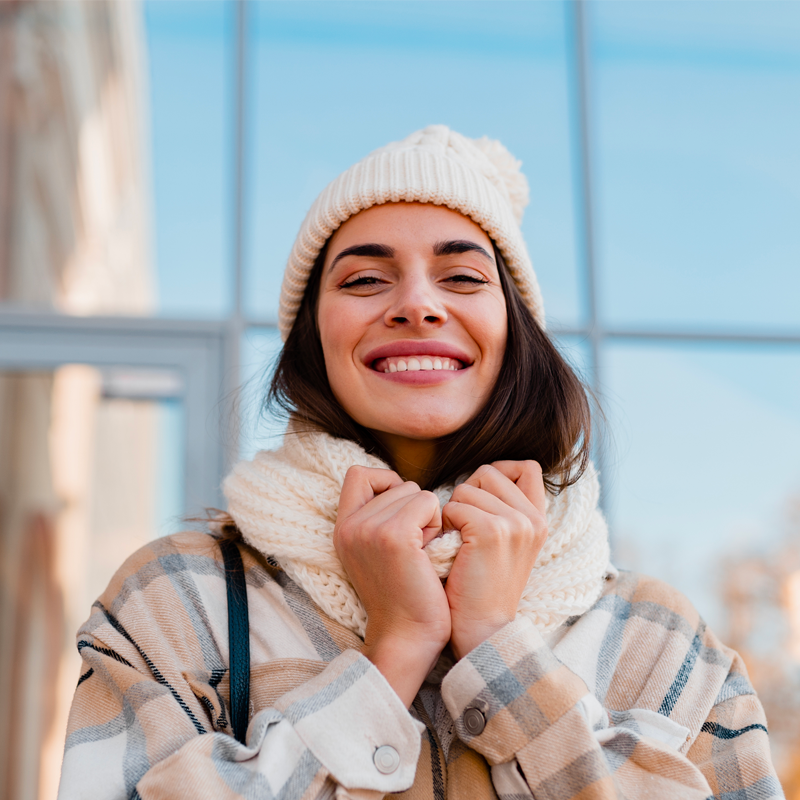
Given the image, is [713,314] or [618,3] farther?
[618,3]

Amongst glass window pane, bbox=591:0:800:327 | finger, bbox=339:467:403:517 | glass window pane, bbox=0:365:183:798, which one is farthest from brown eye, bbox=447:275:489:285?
glass window pane, bbox=591:0:800:327

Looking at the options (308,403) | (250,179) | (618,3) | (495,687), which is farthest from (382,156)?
(618,3)

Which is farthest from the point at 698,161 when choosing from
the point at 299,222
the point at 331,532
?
the point at 331,532

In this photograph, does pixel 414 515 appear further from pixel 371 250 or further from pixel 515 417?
pixel 371 250

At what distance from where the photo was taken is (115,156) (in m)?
3.22

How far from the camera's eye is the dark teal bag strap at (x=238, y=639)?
102cm

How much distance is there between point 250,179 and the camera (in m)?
3.14

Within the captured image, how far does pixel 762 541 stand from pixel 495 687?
2391 millimetres

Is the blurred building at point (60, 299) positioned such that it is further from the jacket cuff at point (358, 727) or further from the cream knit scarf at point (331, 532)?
the jacket cuff at point (358, 727)

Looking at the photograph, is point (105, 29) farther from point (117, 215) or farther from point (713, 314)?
point (713, 314)

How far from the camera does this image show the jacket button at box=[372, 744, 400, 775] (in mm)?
896

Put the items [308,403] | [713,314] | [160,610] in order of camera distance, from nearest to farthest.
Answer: [160,610], [308,403], [713,314]

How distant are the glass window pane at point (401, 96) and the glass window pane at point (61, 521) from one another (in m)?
0.72

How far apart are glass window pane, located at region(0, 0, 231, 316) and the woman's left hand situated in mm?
2088
